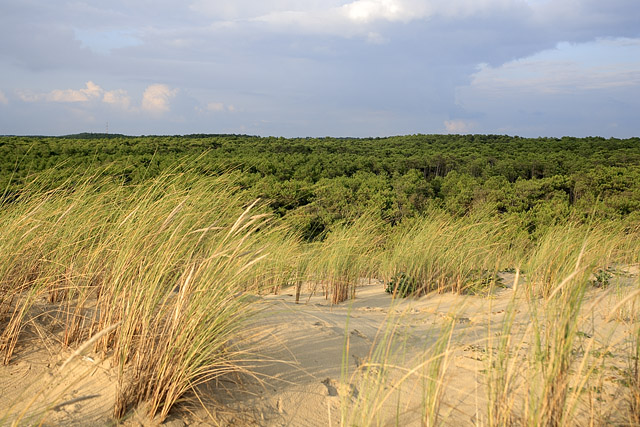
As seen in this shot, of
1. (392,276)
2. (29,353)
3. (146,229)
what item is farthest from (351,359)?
(392,276)

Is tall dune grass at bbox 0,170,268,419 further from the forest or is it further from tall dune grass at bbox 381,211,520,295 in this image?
tall dune grass at bbox 381,211,520,295

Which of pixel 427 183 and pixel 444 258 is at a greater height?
pixel 427 183

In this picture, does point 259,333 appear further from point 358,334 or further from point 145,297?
point 358,334

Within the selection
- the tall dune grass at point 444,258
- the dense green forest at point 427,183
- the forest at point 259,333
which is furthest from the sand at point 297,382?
the dense green forest at point 427,183

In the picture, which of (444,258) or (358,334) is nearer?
(358,334)

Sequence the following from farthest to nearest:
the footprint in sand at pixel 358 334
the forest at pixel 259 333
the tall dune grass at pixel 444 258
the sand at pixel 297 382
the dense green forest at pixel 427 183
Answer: the dense green forest at pixel 427 183 < the tall dune grass at pixel 444 258 < the footprint in sand at pixel 358 334 < the sand at pixel 297 382 < the forest at pixel 259 333

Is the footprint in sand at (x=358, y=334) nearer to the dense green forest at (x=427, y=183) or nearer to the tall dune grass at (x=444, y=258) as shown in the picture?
the tall dune grass at (x=444, y=258)

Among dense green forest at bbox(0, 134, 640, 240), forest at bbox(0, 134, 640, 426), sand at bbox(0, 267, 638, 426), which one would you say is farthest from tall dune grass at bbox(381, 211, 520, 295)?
dense green forest at bbox(0, 134, 640, 240)

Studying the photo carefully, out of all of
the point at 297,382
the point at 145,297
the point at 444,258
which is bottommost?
the point at 297,382

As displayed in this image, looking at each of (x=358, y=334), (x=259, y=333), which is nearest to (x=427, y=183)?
(x=358, y=334)

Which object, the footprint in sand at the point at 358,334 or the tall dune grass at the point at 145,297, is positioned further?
the footprint in sand at the point at 358,334

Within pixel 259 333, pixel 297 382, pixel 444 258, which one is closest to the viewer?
pixel 259 333

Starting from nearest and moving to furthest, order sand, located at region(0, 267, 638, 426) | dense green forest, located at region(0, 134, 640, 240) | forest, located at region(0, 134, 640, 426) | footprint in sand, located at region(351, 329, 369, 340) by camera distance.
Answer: forest, located at region(0, 134, 640, 426) → sand, located at region(0, 267, 638, 426) → footprint in sand, located at region(351, 329, 369, 340) → dense green forest, located at region(0, 134, 640, 240)

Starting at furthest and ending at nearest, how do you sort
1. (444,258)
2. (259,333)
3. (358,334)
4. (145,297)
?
1. (444,258)
2. (358,334)
3. (259,333)
4. (145,297)
